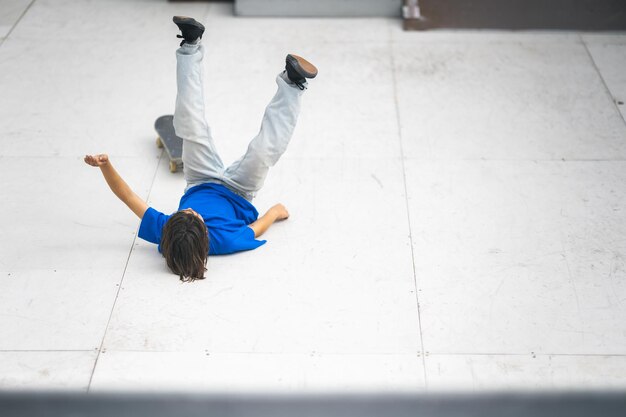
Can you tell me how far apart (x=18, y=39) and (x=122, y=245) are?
230cm

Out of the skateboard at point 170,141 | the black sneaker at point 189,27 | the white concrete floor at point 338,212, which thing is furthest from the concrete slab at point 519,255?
the black sneaker at point 189,27

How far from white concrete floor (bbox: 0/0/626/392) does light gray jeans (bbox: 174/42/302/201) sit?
358 millimetres

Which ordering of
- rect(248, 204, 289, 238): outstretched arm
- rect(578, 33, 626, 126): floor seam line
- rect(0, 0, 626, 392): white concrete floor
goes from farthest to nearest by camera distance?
rect(578, 33, 626, 126): floor seam line, rect(248, 204, 289, 238): outstretched arm, rect(0, 0, 626, 392): white concrete floor

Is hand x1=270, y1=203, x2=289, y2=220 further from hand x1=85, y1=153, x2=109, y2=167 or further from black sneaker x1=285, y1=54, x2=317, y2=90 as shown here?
hand x1=85, y1=153, x2=109, y2=167

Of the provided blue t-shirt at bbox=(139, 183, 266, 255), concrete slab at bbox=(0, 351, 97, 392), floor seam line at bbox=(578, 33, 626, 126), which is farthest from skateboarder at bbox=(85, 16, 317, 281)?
floor seam line at bbox=(578, 33, 626, 126)

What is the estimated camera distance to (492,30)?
507 centimetres

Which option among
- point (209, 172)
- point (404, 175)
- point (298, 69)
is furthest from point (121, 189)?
point (404, 175)

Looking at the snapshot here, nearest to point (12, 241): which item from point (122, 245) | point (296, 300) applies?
point (122, 245)

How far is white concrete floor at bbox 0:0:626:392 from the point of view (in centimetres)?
289

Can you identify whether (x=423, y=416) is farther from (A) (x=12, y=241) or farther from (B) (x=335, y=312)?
(A) (x=12, y=241)

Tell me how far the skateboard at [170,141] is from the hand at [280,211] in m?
0.62

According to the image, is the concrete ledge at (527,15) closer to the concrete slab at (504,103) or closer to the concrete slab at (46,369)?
the concrete slab at (504,103)

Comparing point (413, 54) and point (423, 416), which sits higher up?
point (423, 416)

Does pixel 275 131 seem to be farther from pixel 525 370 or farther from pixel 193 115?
pixel 525 370
